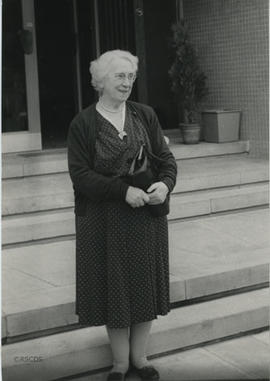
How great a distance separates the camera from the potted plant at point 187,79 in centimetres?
835

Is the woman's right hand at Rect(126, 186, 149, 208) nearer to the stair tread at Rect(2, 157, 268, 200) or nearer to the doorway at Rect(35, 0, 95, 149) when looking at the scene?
the stair tread at Rect(2, 157, 268, 200)

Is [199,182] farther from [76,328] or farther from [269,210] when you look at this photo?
[76,328]

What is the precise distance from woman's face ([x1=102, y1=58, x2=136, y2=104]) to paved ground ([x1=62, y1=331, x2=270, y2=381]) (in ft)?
4.82

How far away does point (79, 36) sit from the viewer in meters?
9.37

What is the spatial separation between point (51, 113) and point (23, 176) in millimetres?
2501

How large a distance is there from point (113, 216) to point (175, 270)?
138 cm

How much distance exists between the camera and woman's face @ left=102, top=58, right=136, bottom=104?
3.45 m

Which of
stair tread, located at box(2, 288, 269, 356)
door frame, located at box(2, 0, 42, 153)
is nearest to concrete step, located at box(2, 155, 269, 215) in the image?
door frame, located at box(2, 0, 42, 153)

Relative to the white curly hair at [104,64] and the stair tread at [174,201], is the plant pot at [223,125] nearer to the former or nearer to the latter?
the stair tread at [174,201]

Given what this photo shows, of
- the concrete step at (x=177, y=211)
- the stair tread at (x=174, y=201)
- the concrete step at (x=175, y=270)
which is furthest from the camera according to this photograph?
the stair tread at (x=174, y=201)

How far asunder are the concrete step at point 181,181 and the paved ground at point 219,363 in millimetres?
2359

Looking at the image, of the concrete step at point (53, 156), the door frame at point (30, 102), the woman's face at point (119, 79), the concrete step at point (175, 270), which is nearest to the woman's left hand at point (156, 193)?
the woman's face at point (119, 79)

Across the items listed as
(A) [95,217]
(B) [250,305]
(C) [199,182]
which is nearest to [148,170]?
(A) [95,217]

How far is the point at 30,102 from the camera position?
26.9 ft
